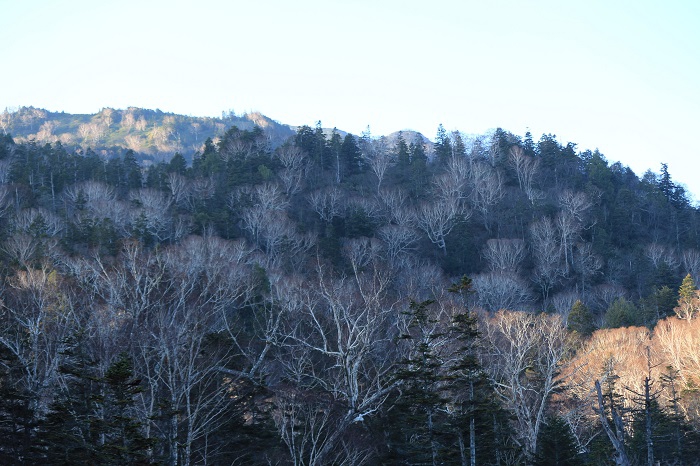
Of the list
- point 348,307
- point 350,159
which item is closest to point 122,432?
point 348,307

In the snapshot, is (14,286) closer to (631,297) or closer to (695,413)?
(695,413)

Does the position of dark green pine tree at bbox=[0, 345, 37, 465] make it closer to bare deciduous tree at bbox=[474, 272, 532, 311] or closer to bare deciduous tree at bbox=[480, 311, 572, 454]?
bare deciduous tree at bbox=[480, 311, 572, 454]

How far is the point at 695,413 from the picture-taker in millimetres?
29391

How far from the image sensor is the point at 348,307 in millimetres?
25312

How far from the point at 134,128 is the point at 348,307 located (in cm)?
12046

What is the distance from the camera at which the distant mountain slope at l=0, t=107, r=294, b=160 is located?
4820 inches

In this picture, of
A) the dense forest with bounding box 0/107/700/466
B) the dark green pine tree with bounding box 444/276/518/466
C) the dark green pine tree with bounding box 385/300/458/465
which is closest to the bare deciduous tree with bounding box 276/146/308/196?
the dense forest with bounding box 0/107/700/466

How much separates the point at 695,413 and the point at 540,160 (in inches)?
1878

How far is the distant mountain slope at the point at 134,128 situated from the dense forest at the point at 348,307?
54.9 m

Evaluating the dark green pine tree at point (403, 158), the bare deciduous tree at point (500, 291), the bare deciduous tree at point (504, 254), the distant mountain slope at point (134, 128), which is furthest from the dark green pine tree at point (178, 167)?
the distant mountain slope at point (134, 128)

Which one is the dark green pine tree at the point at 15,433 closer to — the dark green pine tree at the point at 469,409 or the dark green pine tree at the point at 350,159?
the dark green pine tree at the point at 469,409

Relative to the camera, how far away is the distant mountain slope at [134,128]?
402 ft

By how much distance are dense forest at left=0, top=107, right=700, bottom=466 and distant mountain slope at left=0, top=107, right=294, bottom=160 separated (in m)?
54.9

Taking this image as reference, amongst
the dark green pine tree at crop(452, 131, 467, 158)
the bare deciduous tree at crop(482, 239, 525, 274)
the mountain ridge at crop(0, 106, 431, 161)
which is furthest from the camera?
the mountain ridge at crop(0, 106, 431, 161)
